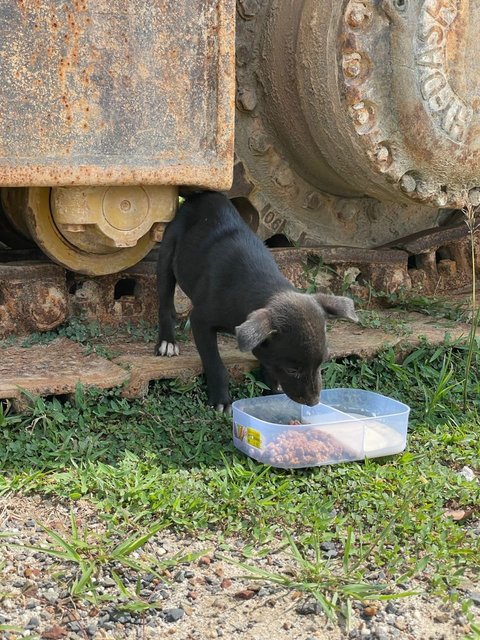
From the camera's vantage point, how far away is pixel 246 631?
283 centimetres

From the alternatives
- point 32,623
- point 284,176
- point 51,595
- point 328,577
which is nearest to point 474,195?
point 284,176

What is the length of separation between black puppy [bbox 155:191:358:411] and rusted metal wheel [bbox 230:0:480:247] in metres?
0.69

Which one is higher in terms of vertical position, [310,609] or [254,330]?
[254,330]

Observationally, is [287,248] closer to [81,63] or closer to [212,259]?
[212,259]

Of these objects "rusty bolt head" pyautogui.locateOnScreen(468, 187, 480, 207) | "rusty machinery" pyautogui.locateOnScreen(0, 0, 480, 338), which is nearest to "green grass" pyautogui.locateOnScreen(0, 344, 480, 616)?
"rusty machinery" pyautogui.locateOnScreen(0, 0, 480, 338)

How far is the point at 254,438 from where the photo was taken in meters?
3.96

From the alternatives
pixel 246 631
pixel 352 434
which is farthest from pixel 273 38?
pixel 246 631

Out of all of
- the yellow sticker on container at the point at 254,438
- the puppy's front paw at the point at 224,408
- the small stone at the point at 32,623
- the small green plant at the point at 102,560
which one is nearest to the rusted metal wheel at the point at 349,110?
the puppy's front paw at the point at 224,408

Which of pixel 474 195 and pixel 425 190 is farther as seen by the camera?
pixel 474 195

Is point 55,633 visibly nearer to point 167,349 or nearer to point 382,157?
point 167,349

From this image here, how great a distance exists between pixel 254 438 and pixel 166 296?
4.44ft

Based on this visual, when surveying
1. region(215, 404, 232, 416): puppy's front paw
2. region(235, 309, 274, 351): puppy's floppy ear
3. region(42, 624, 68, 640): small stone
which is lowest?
region(42, 624, 68, 640): small stone

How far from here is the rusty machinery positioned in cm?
412

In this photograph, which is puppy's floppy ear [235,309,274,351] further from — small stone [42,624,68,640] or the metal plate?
small stone [42,624,68,640]
